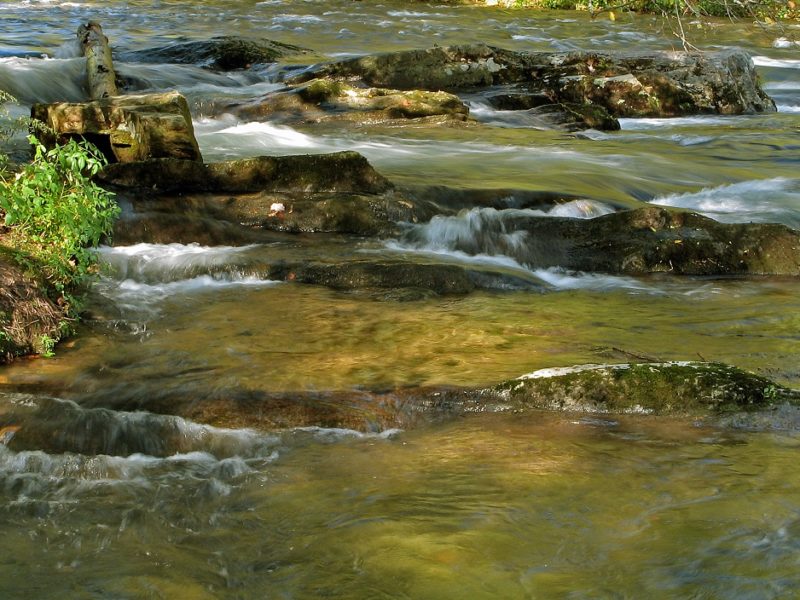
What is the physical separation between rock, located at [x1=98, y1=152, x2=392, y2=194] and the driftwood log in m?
5.27

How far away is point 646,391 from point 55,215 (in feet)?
12.9

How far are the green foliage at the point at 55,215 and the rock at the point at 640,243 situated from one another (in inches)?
113

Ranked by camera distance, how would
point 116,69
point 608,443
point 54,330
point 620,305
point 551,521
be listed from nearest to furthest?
point 551,521 < point 608,443 < point 54,330 < point 620,305 < point 116,69

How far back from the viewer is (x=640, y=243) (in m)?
8.35

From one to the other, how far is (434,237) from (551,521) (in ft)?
15.9

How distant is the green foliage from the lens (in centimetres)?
627

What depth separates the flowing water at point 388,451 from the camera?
142 inches

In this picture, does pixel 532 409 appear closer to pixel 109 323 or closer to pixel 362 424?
pixel 362 424

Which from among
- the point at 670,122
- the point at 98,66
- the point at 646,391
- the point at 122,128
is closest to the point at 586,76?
the point at 670,122

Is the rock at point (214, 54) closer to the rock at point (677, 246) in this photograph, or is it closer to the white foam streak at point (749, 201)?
the white foam streak at point (749, 201)

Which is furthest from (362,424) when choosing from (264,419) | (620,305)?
(620,305)

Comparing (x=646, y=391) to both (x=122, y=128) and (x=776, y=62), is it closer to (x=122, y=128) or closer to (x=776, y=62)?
(x=122, y=128)

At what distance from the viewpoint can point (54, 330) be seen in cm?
590

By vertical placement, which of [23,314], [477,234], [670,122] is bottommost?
[477,234]
